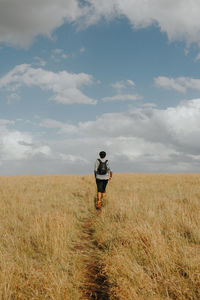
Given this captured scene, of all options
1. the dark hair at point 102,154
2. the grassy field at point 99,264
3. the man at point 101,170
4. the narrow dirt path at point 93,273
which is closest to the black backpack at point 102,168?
the man at point 101,170

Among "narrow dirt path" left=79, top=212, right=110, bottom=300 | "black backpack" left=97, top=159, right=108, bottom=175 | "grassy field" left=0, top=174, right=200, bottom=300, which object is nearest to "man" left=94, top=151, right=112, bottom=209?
"black backpack" left=97, top=159, right=108, bottom=175

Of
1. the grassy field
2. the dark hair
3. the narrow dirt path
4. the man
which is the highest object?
the dark hair

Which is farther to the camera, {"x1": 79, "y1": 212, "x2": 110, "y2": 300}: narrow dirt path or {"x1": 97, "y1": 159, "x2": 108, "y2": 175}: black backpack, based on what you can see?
{"x1": 97, "y1": 159, "x2": 108, "y2": 175}: black backpack

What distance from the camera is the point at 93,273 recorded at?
14.3 feet

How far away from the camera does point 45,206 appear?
10203mm

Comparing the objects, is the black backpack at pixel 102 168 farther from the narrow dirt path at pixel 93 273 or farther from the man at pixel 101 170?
the narrow dirt path at pixel 93 273

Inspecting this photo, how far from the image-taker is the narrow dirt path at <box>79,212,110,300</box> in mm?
3676

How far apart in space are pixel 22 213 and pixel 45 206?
5.81 feet

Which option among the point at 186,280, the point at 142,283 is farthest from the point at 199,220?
the point at 142,283

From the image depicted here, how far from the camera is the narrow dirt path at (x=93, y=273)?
145 inches

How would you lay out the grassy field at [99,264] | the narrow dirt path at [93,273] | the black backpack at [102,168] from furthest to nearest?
the black backpack at [102,168] < the narrow dirt path at [93,273] < the grassy field at [99,264]

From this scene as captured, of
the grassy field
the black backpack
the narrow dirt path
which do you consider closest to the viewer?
the grassy field

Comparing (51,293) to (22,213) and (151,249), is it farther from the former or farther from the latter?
(22,213)

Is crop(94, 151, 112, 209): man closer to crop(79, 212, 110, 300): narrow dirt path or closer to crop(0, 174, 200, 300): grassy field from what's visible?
crop(0, 174, 200, 300): grassy field
